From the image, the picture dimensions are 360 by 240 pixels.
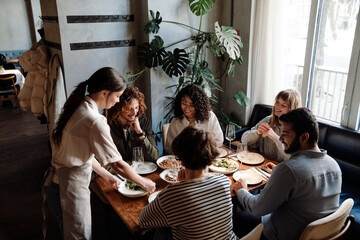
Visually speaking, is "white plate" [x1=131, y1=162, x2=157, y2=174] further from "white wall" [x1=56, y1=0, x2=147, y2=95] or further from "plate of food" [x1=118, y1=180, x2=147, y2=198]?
A: "white wall" [x1=56, y1=0, x2=147, y2=95]

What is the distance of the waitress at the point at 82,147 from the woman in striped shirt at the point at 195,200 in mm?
429

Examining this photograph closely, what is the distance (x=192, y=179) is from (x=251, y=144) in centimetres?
150

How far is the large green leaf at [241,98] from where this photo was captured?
3.71 metres

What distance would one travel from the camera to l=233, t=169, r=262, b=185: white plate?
7.28 feet

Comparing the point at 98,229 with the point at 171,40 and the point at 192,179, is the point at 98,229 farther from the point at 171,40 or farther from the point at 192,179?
the point at 171,40

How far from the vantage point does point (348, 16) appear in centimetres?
322

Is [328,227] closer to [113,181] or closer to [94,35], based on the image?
[113,181]

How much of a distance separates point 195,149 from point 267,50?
253cm

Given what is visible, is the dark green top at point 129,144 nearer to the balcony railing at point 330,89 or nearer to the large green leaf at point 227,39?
the large green leaf at point 227,39

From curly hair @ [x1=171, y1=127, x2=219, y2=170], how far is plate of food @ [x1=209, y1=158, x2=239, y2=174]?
2.70 ft

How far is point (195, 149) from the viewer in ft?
5.06

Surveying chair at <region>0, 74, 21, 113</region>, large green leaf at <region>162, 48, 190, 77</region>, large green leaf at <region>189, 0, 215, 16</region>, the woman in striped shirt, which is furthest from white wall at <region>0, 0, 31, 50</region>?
the woman in striped shirt

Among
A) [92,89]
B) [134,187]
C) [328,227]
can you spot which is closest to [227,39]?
[92,89]

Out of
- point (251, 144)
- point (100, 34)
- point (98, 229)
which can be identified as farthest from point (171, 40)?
point (98, 229)
